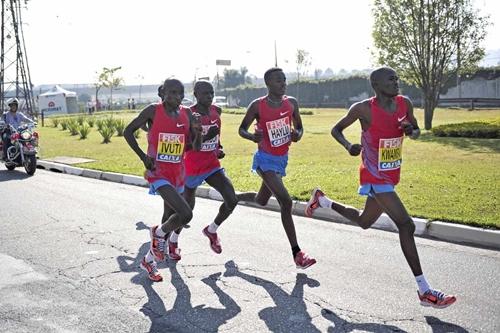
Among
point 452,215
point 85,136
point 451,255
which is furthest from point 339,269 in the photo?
point 85,136

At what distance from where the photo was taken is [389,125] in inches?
198

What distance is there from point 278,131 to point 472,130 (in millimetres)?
14186

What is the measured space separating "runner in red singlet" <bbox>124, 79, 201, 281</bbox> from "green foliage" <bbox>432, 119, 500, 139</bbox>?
48.0 ft

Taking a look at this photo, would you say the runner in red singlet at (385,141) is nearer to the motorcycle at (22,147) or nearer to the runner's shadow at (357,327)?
the runner's shadow at (357,327)

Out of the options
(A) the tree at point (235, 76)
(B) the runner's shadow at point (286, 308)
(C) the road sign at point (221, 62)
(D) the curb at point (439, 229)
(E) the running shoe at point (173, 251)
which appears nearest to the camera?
(B) the runner's shadow at point (286, 308)

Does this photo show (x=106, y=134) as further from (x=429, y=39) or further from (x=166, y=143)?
(x=166, y=143)

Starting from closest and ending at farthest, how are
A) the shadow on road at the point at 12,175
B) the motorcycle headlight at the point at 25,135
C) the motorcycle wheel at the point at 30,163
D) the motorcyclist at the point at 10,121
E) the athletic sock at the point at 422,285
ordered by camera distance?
the athletic sock at the point at 422,285, the shadow on road at the point at 12,175, the motorcycle wheel at the point at 30,163, the motorcycle headlight at the point at 25,135, the motorcyclist at the point at 10,121

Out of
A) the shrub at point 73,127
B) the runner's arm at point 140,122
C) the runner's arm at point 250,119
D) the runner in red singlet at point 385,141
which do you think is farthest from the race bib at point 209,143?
the shrub at point 73,127

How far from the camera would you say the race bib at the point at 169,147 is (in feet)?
18.5

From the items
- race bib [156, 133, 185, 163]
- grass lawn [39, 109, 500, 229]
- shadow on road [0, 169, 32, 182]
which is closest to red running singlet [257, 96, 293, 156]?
race bib [156, 133, 185, 163]

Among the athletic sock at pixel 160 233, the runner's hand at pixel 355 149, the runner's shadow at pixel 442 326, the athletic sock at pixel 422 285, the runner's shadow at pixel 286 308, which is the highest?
the runner's hand at pixel 355 149

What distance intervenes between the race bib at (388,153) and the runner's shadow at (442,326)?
1.28 meters

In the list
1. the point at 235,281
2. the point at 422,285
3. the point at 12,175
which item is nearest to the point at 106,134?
the point at 12,175

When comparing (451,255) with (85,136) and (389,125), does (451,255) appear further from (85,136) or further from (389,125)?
(85,136)
